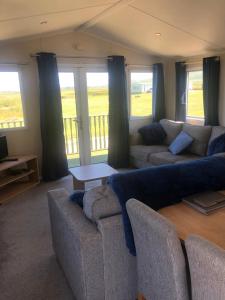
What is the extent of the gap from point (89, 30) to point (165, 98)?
210 centimetres

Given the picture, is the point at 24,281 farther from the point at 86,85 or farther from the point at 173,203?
the point at 86,85

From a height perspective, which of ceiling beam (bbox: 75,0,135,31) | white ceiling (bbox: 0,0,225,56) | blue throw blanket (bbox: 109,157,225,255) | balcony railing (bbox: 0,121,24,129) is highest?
ceiling beam (bbox: 75,0,135,31)

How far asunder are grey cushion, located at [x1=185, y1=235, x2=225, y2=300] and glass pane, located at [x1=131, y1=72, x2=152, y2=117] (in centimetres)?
452

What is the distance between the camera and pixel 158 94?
529 cm

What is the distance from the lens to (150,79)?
17.7 feet

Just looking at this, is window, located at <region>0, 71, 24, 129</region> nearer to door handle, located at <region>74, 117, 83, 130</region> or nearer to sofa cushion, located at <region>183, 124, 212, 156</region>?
door handle, located at <region>74, 117, 83, 130</region>

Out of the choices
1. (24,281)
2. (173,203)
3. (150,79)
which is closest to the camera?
(173,203)

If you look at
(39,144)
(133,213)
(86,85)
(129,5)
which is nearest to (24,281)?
(133,213)

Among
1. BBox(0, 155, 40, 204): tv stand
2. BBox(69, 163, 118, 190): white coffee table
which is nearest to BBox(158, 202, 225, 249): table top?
BBox(69, 163, 118, 190): white coffee table

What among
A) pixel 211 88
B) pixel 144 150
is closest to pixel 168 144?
pixel 144 150

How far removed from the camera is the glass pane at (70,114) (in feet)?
15.0

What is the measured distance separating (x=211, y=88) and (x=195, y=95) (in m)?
0.63

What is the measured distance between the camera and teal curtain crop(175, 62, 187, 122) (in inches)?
195

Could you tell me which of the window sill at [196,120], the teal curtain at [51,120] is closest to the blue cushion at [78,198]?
the teal curtain at [51,120]
